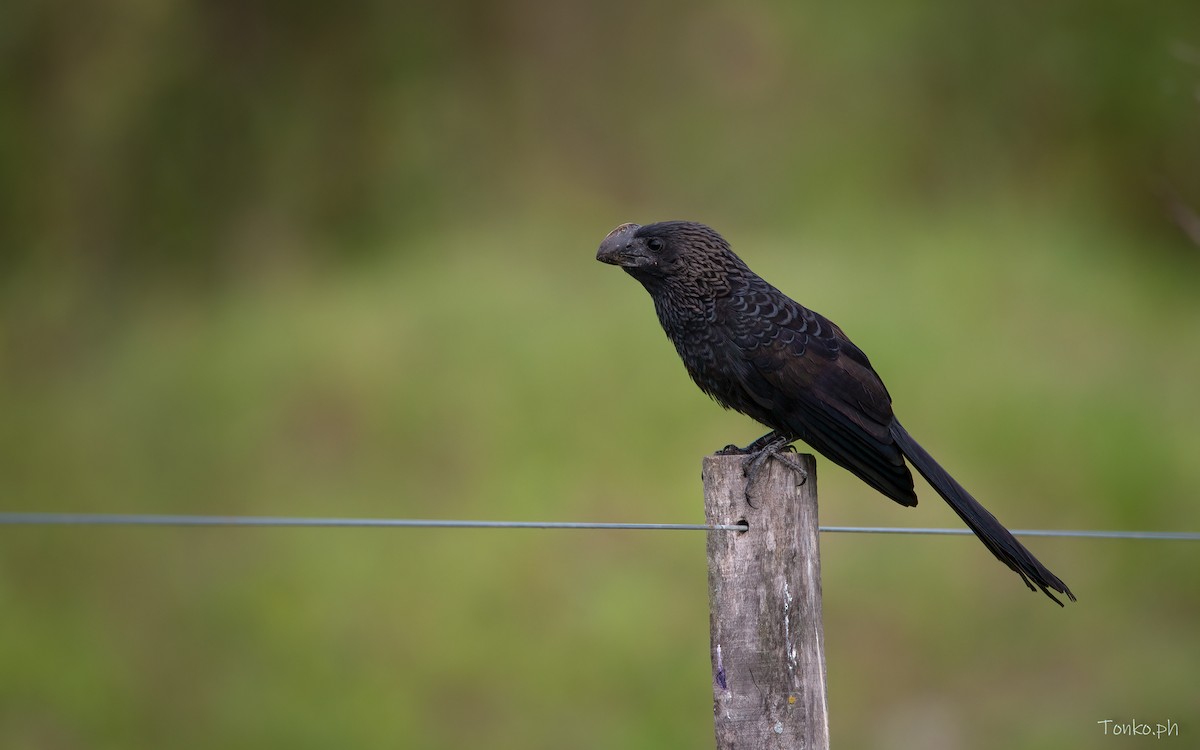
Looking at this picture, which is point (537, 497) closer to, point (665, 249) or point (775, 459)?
point (665, 249)

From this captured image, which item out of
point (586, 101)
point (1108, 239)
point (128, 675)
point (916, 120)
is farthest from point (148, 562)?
point (1108, 239)

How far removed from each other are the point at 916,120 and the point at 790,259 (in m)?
1.38

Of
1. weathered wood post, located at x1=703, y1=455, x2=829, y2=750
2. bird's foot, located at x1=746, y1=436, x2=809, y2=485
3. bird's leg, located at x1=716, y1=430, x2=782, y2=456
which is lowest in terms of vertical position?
weathered wood post, located at x1=703, y1=455, x2=829, y2=750

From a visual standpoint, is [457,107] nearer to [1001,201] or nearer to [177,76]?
[177,76]

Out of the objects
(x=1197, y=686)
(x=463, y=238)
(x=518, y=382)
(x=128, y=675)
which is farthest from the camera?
(x=463, y=238)

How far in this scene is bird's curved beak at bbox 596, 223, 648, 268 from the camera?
3104mm

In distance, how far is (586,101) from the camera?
8.40 meters

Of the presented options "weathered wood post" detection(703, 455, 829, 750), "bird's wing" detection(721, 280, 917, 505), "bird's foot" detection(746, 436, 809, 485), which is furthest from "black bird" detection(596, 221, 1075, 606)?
"weathered wood post" detection(703, 455, 829, 750)

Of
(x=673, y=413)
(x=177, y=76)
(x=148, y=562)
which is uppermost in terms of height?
(x=177, y=76)

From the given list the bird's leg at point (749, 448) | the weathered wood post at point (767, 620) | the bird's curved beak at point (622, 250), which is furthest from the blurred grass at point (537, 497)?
the weathered wood post at point (767, 620)

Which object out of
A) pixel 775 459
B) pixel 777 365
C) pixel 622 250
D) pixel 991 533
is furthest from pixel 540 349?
pixel 775 459

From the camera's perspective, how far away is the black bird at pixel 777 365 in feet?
9.04

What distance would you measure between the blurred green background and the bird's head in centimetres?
370

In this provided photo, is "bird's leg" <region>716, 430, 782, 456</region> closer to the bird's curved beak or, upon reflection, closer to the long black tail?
the long black tail
